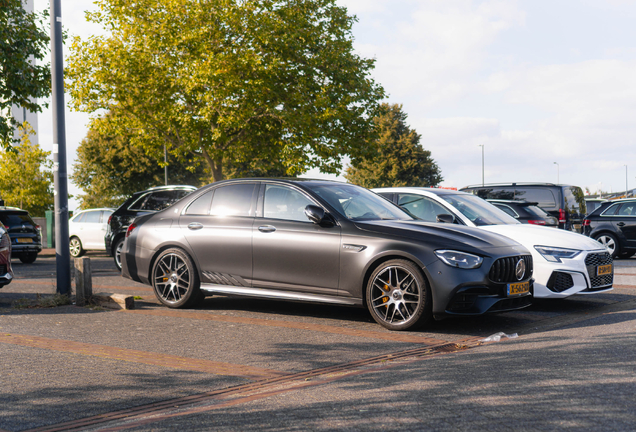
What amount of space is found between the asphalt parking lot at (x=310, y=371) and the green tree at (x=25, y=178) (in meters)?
40.8

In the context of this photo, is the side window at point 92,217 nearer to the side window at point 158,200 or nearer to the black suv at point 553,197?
the side window at point 158,200

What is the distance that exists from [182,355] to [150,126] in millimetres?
22166

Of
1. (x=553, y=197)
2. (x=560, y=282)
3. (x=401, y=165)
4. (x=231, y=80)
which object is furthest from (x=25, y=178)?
(x=560, y=282)

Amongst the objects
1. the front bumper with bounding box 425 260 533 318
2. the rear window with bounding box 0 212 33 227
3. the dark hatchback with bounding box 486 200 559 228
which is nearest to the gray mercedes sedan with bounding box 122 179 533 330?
the front bumper with bounding box 425 260 533 318

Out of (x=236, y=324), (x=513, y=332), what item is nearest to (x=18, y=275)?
(x=236, y=324)

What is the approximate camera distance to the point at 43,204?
1836 inches

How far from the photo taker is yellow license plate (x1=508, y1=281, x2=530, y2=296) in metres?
6.89

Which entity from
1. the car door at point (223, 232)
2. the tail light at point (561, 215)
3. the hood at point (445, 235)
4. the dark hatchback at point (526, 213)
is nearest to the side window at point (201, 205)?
the car door at point (223, 232)

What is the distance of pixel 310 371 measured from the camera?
17.2ft

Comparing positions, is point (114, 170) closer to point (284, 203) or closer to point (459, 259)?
point (284, 203)

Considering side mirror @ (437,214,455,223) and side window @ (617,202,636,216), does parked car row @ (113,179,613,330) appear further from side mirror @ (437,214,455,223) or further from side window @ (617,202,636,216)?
side window @ (617,202,636,216)

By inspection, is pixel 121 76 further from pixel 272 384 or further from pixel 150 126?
pixel 272 384

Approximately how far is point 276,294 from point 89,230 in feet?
47.2

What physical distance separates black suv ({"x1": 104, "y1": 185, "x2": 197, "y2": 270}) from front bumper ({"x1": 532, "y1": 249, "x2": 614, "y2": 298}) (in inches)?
301
